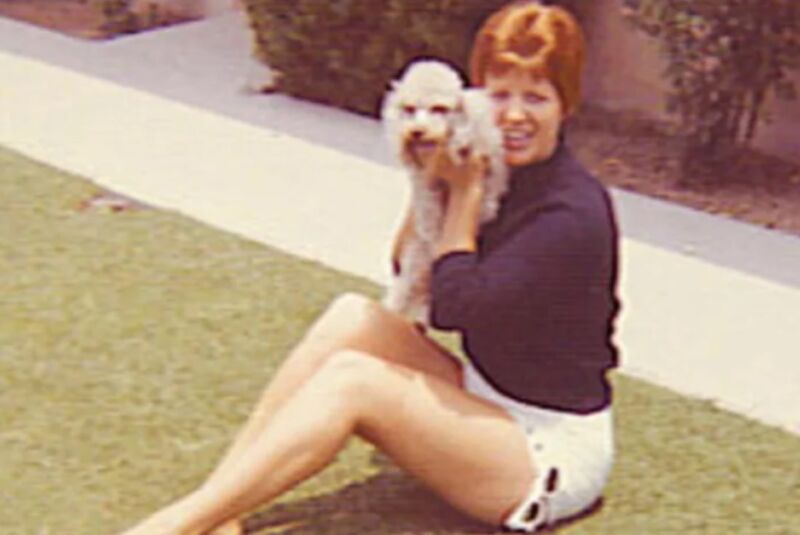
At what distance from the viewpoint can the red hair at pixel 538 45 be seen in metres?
3.57

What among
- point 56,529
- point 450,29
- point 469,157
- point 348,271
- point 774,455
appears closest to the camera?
point 469,157

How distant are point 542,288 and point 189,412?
4.58 ft

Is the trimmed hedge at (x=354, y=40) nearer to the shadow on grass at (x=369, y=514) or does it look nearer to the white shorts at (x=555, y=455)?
the shadow on grass at (x=369, y=514)

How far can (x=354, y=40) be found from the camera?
7863 mm

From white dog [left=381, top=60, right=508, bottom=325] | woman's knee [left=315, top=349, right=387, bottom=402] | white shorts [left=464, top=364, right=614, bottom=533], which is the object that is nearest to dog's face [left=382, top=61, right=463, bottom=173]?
white dog [left=381, top=60, right=508, bottom=325]

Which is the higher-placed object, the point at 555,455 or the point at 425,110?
the point at 425,110

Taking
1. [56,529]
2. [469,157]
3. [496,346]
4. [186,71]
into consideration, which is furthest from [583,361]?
[186,71]

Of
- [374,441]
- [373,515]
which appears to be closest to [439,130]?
[374,441]

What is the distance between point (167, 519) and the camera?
3.67m

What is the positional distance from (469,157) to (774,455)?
4.76 ft

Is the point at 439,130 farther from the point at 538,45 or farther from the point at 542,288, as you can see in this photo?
the point at 542,288

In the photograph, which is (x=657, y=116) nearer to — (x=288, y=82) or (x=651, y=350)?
(x=288, y=82)

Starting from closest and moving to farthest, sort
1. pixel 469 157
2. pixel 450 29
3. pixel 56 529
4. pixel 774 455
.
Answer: pixel 469 157
pixel 56 529
pixel 774 455
pixel 450 29

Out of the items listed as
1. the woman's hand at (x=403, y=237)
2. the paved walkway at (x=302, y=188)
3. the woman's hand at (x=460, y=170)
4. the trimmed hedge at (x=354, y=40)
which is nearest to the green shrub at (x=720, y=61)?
the paved walkway at (x=302, y=188)
